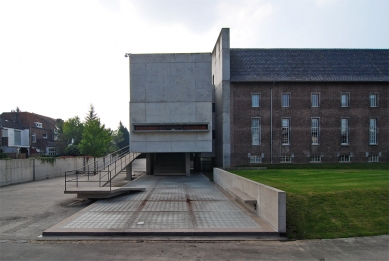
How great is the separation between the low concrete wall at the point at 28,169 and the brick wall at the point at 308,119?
773 inches

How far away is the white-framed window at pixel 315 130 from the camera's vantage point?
33.1 m

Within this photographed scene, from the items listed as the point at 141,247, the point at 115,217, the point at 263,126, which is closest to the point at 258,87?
the point at 263,126

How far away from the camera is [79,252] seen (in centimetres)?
796

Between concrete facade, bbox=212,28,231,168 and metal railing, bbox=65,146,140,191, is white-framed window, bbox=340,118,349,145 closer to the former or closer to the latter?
concrete facade, bbox=212,28,231,168

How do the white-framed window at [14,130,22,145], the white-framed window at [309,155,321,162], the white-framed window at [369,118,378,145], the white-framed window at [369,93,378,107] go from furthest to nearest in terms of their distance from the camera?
the white-framed window at [14,130,22,145], the white-framed window at [369,93,378,107], the white-framed window at [369,118,378,145], the white-framed window at [309,155,321,162]

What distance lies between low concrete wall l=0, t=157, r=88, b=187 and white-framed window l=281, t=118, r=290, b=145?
2525 centimetres

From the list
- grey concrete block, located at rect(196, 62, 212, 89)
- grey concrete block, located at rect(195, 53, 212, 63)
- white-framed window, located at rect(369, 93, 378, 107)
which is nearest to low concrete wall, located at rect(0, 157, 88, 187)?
grey concrete block, located at rect(196, 62, 212, 89)

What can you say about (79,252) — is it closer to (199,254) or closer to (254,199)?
(199,254)

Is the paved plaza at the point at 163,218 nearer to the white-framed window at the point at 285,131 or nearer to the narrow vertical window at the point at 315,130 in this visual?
the white-framed window at the point at 285,131

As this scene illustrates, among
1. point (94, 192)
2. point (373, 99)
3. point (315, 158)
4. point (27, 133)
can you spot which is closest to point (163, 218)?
point (94, 192)

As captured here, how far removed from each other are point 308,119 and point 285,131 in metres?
2.84

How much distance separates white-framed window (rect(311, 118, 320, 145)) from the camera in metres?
33.1

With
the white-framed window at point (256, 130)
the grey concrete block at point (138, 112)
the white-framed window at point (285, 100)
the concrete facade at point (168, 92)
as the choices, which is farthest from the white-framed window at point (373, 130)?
the grey concrete block at point (138, 112)

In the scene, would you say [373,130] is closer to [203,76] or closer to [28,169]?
[203,76]
